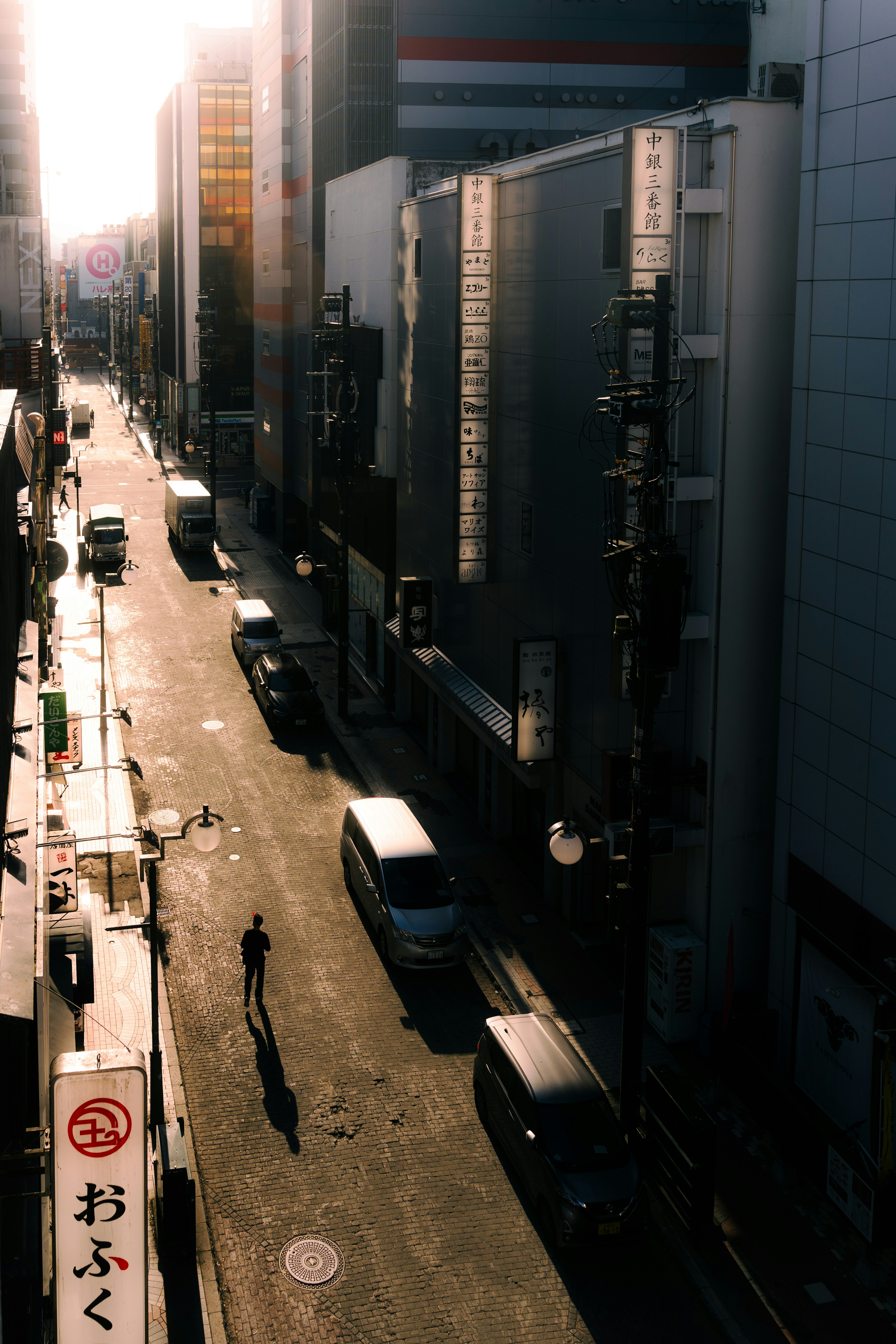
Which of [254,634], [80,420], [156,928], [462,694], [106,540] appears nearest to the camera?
[156,928]

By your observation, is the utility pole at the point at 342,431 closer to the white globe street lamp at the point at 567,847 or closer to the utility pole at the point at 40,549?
the utility pole at the point at 40,549

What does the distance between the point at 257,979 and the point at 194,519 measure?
4370 cm

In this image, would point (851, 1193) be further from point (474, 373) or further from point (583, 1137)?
point (474, 373)

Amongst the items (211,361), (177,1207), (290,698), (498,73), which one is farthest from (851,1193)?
(211,361)

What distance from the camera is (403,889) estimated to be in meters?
27.3

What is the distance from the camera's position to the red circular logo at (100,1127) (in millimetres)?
9672

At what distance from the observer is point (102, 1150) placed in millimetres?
9805

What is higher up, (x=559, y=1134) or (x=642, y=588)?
(x=642, y=588)

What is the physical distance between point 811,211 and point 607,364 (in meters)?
4.63

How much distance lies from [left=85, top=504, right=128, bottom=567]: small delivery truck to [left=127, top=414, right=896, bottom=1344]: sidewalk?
22652 millimetres

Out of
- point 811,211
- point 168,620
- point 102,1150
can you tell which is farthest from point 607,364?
point 168,620

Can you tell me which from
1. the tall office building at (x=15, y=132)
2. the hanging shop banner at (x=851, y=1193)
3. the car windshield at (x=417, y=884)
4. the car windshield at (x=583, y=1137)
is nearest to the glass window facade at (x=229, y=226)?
the tall office building at (x=15, y=132)

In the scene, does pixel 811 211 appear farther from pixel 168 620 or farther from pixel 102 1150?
pixel 168 620

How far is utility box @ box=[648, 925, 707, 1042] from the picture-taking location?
23625 mm
